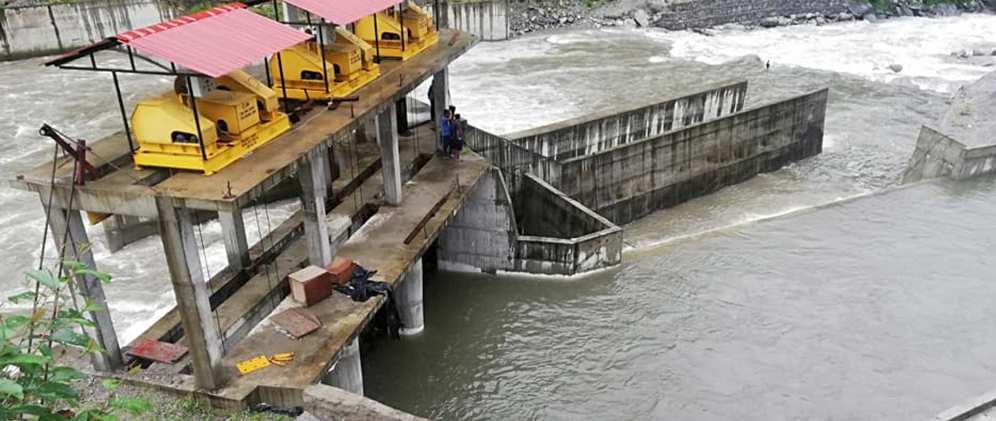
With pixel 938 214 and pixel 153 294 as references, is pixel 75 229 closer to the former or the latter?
pixel 153 294

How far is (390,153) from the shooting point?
16875 millimetres

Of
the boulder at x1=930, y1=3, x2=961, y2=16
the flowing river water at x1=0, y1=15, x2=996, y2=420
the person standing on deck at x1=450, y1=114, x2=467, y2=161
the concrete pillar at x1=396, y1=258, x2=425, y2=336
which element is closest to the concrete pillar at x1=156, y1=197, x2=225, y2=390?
the flowing river water at x1=0, y1=15, x2=996, y2=420

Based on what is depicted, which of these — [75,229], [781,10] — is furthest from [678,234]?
[781,10]

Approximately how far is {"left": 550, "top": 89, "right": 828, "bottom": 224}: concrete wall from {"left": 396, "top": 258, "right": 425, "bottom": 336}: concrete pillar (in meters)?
6.91

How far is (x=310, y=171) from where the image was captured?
13398mm

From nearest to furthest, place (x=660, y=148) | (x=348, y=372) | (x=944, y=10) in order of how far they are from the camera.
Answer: (x=348, y=372)
(x=660, y=148)
(x=944, y=10)

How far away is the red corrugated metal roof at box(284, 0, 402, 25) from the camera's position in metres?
14.3

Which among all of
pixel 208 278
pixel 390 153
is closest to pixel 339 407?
pixel 390 153

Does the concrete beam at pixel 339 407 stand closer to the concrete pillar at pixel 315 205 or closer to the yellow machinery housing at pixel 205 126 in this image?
the concrete pillar at pixel 315 205

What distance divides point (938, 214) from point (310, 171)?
68.2 ft

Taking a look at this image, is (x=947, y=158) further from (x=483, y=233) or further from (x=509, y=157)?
Result: (x=483, y=233)

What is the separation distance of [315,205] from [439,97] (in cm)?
762

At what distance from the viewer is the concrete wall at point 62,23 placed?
40219 mm

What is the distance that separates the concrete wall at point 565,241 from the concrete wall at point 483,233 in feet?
1.44
